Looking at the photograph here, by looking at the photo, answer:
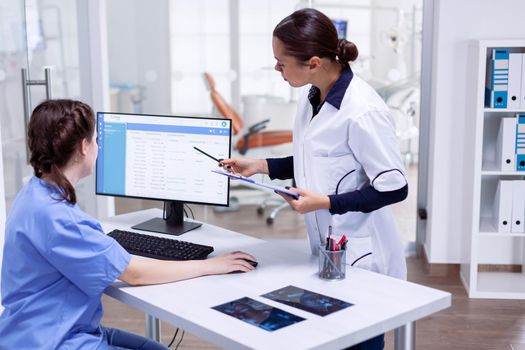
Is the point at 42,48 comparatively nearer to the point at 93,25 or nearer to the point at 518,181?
the point at 93,25

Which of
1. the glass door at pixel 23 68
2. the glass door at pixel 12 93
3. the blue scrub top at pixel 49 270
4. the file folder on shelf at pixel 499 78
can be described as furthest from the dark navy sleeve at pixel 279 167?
the file folder on shelf at pixel 499 78

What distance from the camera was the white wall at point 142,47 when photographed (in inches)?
174

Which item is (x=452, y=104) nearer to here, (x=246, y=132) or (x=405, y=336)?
(x=246, y=132)

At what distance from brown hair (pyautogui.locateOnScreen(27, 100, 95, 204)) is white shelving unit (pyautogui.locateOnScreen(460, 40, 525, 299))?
2.40 m

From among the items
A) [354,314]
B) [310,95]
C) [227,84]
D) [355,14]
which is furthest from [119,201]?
[354,314]

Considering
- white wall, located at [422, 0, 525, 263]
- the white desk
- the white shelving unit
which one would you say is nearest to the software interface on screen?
the white desk

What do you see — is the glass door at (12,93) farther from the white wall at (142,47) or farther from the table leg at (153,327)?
the table leg at (153,327)

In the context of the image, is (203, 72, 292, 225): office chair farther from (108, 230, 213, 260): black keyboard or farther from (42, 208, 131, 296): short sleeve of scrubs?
(42, 208, 131, 296): short sleeve of scrubs

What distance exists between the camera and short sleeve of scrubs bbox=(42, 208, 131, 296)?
1.80m

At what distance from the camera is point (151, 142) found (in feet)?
8.43

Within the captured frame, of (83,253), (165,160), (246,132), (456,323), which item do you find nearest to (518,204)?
(456,323)

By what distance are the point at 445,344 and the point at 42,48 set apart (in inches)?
94.3

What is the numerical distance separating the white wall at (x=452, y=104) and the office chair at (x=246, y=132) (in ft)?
3.18

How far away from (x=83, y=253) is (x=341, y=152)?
Answer: 80 centimetres
